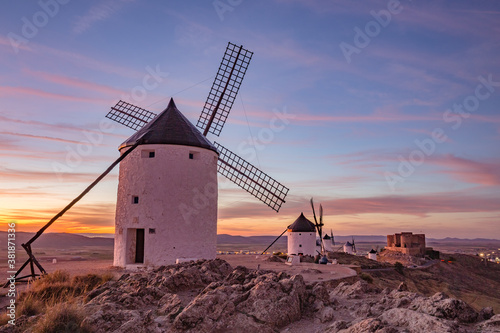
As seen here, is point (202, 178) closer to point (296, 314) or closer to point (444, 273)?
point (296, 314)

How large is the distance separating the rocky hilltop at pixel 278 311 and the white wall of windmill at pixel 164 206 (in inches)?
288

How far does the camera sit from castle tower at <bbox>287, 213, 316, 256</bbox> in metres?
34.1

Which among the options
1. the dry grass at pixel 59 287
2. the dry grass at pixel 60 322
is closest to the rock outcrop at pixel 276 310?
the dry grass at pixel 60 322

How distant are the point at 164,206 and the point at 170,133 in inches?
133

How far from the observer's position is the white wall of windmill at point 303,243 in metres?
34.1

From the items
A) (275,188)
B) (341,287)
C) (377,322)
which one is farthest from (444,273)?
(377,322)

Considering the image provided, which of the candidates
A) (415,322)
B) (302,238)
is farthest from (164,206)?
(302,238)

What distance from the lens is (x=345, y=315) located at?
7.42 meters

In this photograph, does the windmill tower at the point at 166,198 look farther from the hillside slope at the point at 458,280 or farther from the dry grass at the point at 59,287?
the hillside slope at the point at 458,280

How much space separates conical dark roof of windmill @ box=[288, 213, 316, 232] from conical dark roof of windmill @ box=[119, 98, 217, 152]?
18.4 m

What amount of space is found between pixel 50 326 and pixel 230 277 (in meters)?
4.27

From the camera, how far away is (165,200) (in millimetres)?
16766

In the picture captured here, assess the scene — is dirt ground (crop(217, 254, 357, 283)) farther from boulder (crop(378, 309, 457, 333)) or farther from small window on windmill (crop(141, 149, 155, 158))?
small window on windmill (crop(141, 149, 155, 158))

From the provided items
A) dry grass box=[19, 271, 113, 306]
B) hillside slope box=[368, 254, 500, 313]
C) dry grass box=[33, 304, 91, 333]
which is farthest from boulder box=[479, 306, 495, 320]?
hillside slope box=[368, 254, 500, 313]
